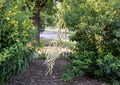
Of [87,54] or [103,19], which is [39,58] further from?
[103,19]

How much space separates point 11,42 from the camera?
14.3ft

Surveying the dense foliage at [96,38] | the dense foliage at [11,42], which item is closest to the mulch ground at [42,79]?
the dense foliage at [96,38]

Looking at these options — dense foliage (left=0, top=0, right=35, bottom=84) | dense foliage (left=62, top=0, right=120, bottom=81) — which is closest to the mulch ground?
dense foliage (left=62, top=0, right=120, bottom=81)

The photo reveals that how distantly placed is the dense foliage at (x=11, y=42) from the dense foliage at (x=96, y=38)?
1.33m

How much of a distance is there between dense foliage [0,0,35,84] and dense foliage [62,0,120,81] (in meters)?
1.33

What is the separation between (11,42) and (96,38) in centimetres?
213

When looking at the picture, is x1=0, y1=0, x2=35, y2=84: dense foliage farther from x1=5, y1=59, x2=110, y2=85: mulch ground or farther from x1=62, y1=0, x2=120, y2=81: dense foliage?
x1=62, y1=0, x2=120, y2=81: dense foliage

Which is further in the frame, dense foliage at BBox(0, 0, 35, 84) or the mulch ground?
the mulch ground

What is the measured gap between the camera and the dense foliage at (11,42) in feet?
13.7

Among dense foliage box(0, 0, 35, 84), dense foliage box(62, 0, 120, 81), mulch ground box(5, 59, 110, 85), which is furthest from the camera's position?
dense foliage box(62, 0, 120, 81)

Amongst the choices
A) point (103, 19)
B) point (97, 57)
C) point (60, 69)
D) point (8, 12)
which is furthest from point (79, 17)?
point (8, 12)

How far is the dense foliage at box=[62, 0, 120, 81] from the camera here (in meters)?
5.59

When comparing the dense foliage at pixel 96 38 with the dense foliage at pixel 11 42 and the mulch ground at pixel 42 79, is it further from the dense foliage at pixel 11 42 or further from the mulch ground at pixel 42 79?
the dense foliage at pixel 11 42

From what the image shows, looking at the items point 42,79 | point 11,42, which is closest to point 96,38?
point 42,79
